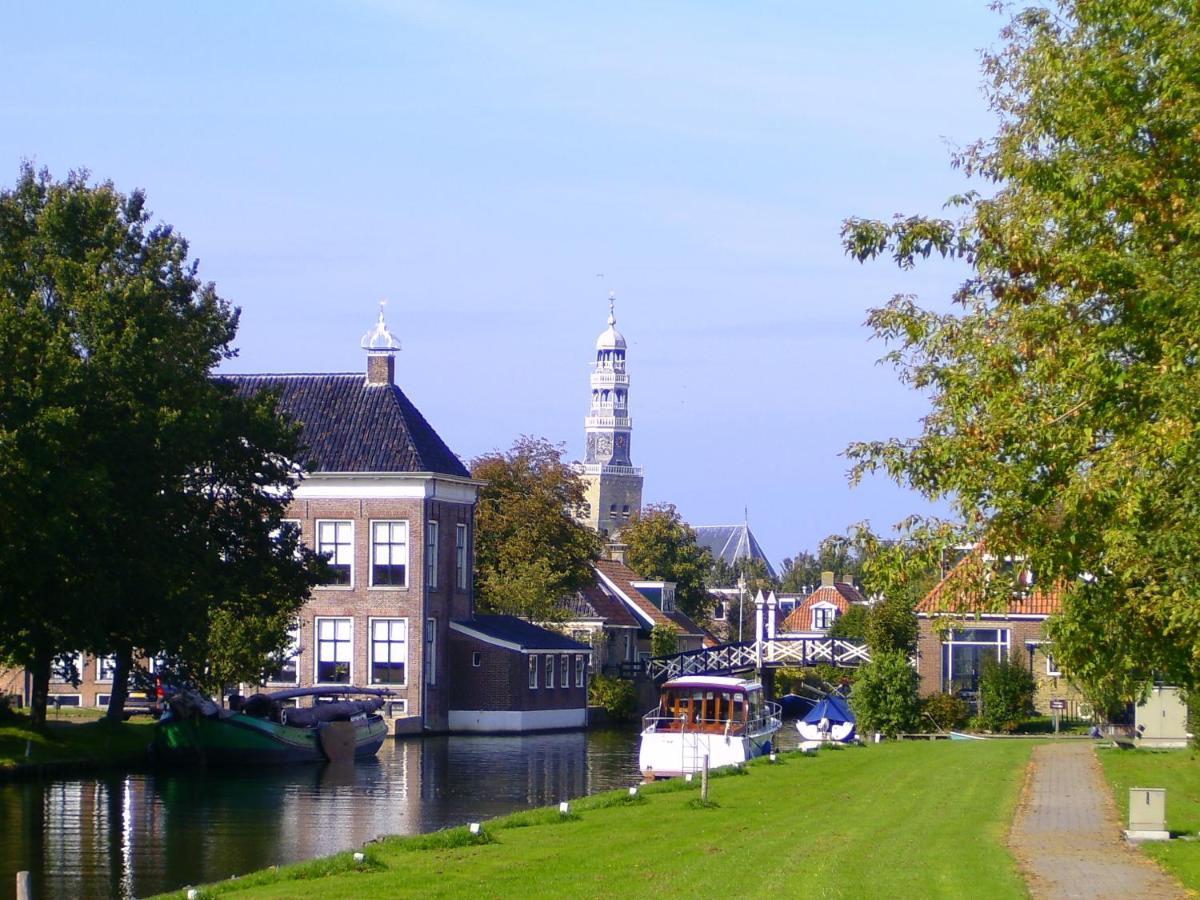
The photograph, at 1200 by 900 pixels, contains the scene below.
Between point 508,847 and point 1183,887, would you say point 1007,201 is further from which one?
point 508,847

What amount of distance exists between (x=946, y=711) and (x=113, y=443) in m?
27.1

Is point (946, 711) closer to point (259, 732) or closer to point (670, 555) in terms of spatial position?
point (259, 732)

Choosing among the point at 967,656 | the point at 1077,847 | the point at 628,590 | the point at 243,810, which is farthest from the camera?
the point at 628,590

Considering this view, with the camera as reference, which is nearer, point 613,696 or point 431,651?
point 431,651

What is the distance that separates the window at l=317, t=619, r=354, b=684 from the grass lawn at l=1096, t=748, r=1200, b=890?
89.2ft

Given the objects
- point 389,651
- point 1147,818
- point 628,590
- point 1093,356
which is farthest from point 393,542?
point 1093,356

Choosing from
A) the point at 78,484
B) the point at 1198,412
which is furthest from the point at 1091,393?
the point at 78,484

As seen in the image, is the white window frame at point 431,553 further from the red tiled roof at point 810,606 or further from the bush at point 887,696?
the red tiled roof at point 810,606

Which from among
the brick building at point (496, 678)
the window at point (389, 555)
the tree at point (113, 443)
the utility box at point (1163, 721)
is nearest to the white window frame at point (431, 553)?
the window at point (389, 555)

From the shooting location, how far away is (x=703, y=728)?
129 feet

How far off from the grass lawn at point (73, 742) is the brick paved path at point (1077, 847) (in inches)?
857

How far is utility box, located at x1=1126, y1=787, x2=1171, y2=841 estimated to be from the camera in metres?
20.5

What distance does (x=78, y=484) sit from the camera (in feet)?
112

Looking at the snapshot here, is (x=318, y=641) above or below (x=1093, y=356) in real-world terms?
below
